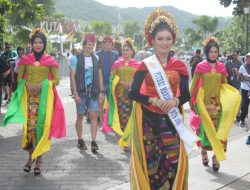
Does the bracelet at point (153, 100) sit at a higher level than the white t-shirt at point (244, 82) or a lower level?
higher

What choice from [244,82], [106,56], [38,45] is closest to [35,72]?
[38,45]

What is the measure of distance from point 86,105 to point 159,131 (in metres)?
4.16

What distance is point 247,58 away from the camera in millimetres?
11492

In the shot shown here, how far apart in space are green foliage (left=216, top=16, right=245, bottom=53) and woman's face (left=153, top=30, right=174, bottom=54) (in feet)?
102

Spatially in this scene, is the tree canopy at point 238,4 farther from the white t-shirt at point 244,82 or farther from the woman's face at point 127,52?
the woman's face at point 127,52

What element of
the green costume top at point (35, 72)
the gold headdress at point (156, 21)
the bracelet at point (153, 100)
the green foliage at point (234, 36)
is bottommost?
the green foliage at point (234, 36)

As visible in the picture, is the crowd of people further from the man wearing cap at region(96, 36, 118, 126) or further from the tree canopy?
the tree canopy

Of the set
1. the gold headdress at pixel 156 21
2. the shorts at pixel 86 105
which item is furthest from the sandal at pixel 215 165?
the gold headdress at pixel 156 21

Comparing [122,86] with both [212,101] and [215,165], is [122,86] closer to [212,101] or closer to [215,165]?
[212,101]

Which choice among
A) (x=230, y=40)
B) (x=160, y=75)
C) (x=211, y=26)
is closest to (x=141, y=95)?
(x=160, y=75)

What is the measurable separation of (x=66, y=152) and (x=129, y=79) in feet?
5.57

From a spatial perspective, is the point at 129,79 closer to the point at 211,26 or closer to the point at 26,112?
the point at 26,112

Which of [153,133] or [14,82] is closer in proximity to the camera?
[153,133]

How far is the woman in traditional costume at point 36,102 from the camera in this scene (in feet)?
22.4
